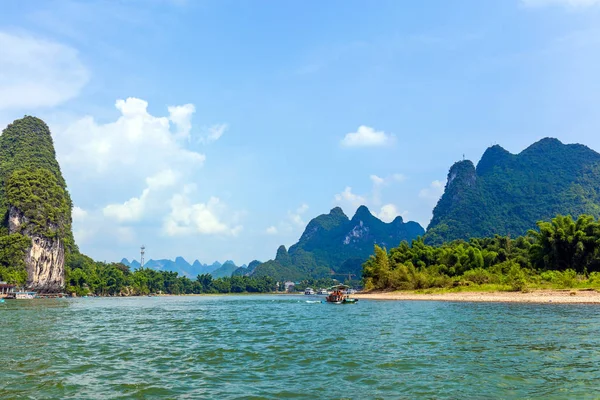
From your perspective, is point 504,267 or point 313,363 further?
point 504,267

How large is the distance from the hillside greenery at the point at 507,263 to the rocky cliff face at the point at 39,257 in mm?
71992

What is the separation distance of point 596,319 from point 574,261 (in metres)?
30.9

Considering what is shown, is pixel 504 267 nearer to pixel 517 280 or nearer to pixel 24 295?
pixel 517 280

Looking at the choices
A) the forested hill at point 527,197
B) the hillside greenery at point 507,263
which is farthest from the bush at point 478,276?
the forested hill at point 527,197

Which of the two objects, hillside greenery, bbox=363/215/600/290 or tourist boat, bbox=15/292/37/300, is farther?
tourist boat, bbox=15/292/37/300

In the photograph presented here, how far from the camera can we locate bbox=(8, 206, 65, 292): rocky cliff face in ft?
323

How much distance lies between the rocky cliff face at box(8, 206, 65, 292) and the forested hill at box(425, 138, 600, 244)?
134m

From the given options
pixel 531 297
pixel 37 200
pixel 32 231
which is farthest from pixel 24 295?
pixel 531 297

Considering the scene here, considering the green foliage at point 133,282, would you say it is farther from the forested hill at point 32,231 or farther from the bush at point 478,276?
the bush at point 478,276

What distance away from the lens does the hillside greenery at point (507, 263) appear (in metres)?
50.4

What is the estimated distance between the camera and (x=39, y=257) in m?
101

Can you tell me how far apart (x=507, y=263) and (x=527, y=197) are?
133939mm

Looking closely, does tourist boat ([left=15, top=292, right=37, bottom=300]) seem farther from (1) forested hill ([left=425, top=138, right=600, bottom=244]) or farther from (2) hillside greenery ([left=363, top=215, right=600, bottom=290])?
(1) forested hill ([left=425, top=138, right=600, bottom=244])

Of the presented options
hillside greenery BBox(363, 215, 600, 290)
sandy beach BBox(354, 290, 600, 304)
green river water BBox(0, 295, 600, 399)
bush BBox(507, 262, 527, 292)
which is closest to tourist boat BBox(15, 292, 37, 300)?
hillside greenery BBox(363, 215, 600, 290)
